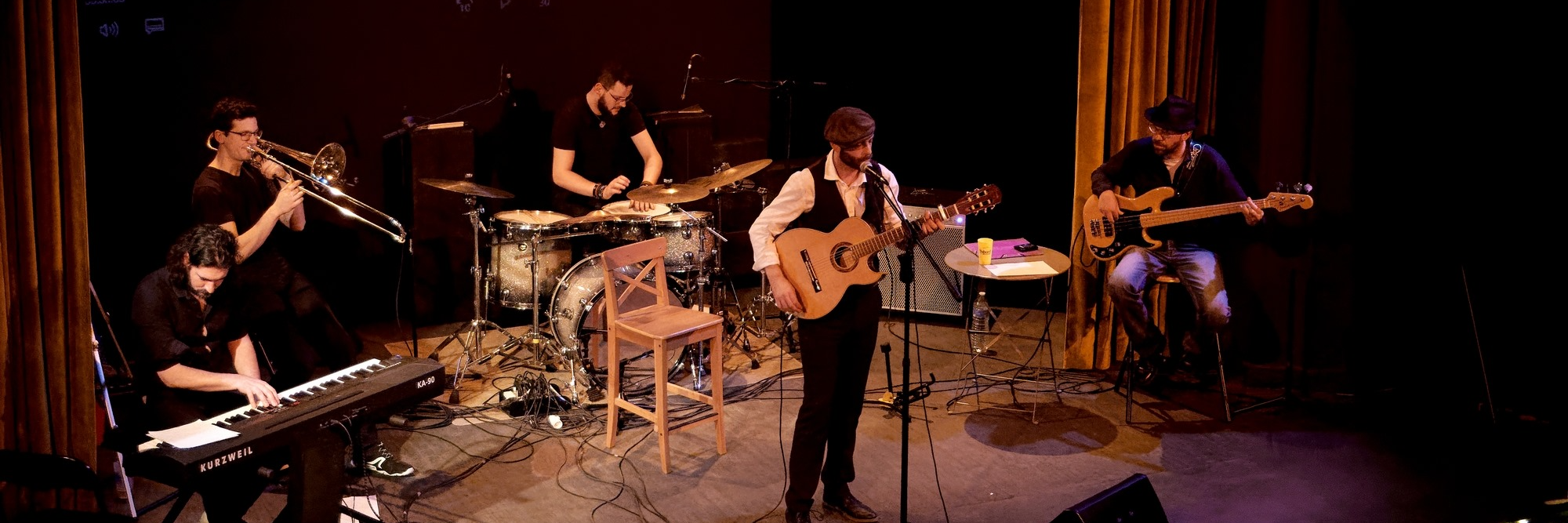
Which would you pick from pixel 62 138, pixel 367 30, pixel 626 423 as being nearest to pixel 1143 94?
pixel 626 423

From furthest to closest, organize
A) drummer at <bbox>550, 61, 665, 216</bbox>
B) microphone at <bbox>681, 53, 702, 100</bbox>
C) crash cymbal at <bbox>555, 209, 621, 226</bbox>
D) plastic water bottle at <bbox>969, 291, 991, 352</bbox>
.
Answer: microphone at <bbox>681, 53, 702, 100</bbox>
drummer at <bbox>550, 61, 665, 216</bbox>
plastic water bottle at <bbox>969, 291, 991, 352</bbox>
crash cymbal at <bbox>555, 209, 621, 226</bbox>

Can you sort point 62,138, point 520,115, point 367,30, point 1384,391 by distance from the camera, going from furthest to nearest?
point 520,115 → point 367,30 → point 1384,391 → point 62,138

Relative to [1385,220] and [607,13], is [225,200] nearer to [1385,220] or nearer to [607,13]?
[607,13]

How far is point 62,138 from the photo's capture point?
167 inches

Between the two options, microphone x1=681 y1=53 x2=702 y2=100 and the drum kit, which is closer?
the drum kit

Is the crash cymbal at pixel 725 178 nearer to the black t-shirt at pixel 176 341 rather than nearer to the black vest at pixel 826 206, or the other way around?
the black vest at pixel 826 206

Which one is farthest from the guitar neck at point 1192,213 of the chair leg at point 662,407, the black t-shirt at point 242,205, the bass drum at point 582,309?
the black t-shirt at point 242,205

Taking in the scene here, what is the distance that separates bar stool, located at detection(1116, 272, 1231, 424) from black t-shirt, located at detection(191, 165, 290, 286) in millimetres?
4232

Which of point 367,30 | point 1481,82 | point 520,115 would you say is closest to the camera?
point 1481,82

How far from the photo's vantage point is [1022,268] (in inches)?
219

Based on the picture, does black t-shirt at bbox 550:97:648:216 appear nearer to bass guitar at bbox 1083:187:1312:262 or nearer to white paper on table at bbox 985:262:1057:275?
white paper on table at bbox 985:262:1057:275

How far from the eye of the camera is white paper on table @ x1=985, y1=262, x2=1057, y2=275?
5.48 m

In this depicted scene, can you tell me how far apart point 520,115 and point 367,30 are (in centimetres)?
108

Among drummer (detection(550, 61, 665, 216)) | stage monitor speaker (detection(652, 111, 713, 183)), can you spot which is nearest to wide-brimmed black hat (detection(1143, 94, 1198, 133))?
drummer (detection(550, 61, 665, 216))
